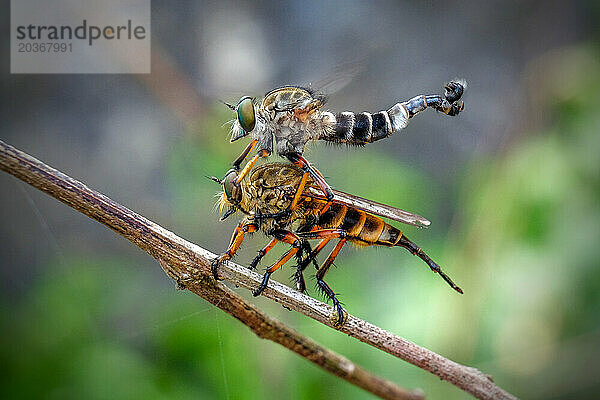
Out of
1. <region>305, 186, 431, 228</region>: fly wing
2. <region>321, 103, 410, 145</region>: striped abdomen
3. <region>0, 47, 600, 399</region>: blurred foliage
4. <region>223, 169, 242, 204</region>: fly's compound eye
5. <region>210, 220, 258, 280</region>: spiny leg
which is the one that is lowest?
<region>0, 47, 600, 399</region>: blurred foliage

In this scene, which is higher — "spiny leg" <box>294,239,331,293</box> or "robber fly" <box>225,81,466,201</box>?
"robber fly" <box>225,81,466,201</box>

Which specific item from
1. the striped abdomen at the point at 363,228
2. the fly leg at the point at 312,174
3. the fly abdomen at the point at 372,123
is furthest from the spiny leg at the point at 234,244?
the fly abdomen at the point at 372,123

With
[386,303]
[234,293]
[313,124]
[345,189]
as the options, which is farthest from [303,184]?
[345,189]

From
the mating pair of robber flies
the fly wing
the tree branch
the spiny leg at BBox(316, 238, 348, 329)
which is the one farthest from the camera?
the mating pair of robber flies

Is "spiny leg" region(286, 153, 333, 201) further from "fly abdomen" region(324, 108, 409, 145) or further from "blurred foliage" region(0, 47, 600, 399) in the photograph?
"blurred foliage" region(0, 47, 600, 399)

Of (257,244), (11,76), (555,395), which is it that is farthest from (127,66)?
(555,395)

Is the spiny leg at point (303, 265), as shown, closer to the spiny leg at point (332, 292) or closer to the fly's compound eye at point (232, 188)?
the spiny leg at point (332, 292)

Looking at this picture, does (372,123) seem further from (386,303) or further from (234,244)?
(386,303)

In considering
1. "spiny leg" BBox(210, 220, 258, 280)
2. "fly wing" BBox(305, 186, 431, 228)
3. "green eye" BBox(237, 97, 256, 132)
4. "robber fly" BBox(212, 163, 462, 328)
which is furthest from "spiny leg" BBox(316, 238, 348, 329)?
"green eye" BBox(237, 97, 256, 132)
